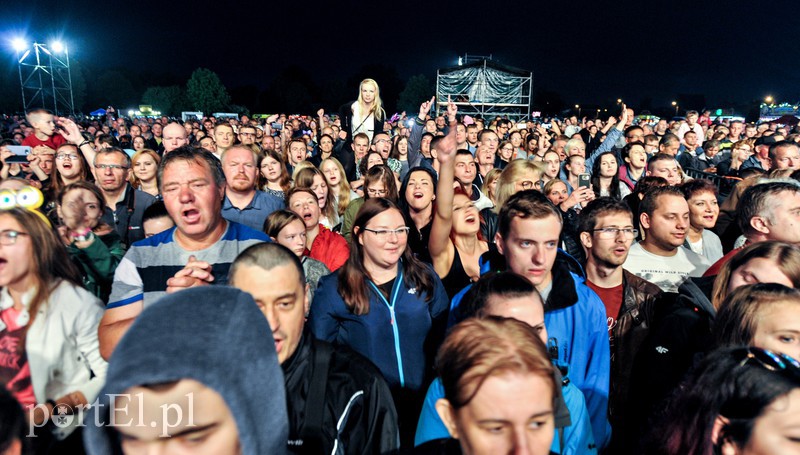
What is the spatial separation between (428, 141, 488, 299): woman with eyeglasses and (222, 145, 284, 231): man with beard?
5.73ft

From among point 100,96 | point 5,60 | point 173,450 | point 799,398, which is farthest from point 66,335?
point 100,96

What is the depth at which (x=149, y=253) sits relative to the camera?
274 cm

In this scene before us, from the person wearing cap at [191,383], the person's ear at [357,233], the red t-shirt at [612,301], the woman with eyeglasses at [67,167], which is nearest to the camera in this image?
the person wearing cap at [191,383]

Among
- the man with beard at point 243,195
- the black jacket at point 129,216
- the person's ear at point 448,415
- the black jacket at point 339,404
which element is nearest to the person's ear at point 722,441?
the person's ear at point 448,415

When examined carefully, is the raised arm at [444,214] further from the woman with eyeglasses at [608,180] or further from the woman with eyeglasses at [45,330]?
the woman with eyeglasses at [608,180]

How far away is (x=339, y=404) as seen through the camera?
6.37ft

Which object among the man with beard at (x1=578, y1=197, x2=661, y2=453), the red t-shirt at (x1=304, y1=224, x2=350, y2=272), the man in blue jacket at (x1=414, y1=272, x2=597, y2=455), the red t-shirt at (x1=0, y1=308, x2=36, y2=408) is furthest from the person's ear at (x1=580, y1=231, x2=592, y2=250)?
the red t-shirt at (x1=0, y1=308, x2=36, y2=408)

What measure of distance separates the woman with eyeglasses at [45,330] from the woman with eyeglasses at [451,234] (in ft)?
7.52

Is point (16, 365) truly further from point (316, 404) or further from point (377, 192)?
point (377, 192)

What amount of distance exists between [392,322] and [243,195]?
96.5 inches

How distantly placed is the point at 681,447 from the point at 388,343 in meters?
1.57

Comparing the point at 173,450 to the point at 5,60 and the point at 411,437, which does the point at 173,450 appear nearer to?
the point at 411,437

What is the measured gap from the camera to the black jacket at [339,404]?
6.18 ft

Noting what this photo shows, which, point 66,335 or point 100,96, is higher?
point 100,96
